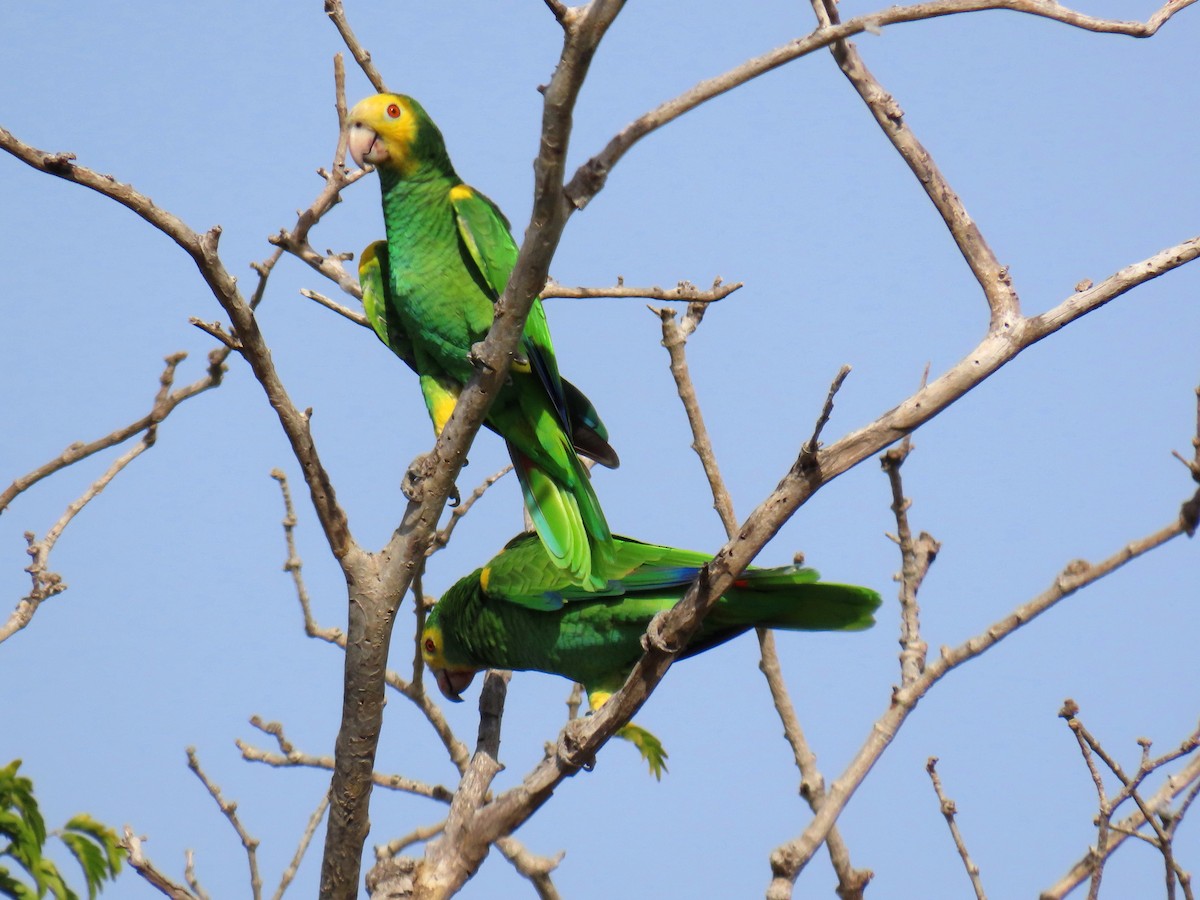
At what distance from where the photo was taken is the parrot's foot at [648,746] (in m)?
4.48

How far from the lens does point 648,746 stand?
14.8 feet

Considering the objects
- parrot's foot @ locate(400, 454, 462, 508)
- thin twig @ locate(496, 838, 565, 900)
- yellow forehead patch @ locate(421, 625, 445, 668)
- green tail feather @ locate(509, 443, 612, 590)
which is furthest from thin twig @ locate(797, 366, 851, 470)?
yellow forehead patch @ locate(421, 625, 445, 668)

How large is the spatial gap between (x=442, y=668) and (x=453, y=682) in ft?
0.37

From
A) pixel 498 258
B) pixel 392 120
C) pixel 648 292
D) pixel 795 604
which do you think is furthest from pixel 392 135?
pixel 795 604

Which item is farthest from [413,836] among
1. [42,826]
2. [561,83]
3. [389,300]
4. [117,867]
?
[561,83]

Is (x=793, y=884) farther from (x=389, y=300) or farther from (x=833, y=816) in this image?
(x=389, y=300)

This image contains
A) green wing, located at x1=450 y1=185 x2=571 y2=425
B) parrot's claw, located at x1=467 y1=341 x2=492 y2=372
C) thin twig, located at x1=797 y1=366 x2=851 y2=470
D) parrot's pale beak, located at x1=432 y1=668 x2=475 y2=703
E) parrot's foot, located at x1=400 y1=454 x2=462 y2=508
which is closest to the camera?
thin twig, located at x1=797 y1=366 x2=851 y2=470

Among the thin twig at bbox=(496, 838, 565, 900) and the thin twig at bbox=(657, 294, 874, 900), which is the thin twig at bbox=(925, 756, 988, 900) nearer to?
the thin twig at bbox=(657, 294, 874, 900)

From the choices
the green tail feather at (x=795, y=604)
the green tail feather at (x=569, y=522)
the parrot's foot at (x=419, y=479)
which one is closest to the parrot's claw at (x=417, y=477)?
the parrot's foot at (x=419, y=479)

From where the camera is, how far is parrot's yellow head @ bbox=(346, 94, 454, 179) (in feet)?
13.8

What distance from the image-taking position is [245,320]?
9.10 ft

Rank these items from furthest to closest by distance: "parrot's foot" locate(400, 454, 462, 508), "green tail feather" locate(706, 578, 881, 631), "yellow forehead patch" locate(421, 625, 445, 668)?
"yellow forehead patch" locate(421, 625, 445, 668) → "green tail feather" locate(706, 578, 881, 631) → "parrot's foot" locate(400, 454, 462, 508)

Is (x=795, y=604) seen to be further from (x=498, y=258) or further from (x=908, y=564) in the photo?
(x=498, y=258)

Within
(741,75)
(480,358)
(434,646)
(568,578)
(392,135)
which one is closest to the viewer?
(741,75)
